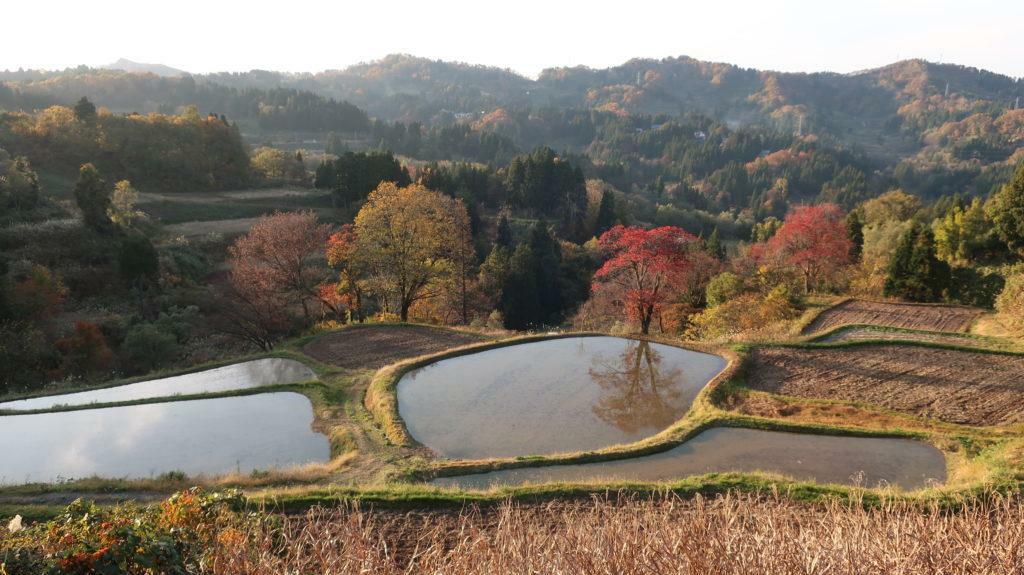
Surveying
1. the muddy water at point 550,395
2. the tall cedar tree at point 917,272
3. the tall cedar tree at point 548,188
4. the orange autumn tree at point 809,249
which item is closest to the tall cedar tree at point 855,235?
the orange autumn tree at point 809,249

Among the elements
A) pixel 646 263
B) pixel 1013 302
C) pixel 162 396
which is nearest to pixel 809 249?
pixel 1013 302

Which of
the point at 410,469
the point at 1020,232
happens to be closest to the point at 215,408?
the point at 410,469

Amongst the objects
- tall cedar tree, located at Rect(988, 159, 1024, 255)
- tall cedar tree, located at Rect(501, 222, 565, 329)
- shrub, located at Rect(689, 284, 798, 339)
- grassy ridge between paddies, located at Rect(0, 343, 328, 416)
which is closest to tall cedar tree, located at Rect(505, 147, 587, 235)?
tall cedar tree, located at Rect(501, 222, 565, 329)

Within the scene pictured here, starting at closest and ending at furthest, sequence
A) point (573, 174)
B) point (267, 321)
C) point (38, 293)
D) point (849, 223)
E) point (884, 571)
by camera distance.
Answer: point (884, 571) → point (38, 293) → point (267, 321) → point (849, 223) → point (573, 174)

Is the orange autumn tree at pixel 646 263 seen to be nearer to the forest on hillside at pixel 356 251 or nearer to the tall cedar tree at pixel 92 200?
the forest on hillside at pixel 356 251

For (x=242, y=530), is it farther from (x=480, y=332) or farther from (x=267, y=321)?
(x=267, y=321)

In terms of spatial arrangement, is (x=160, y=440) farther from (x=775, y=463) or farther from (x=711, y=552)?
(x=775, y=463)
